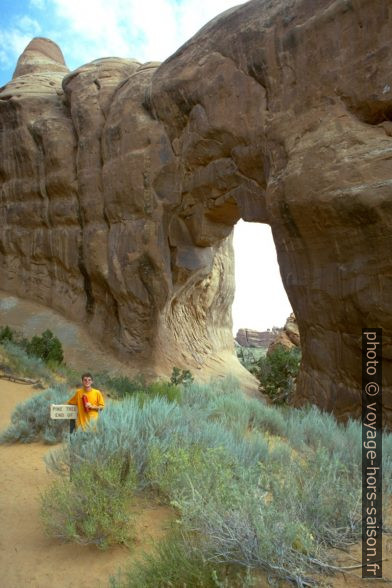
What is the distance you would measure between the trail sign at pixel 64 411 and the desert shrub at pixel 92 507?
1.14 m

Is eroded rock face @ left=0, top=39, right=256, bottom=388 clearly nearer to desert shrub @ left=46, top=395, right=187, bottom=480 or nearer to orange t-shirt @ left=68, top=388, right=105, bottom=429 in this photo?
orange t-shirt @ left=68, top=388, right=105, bottom=429

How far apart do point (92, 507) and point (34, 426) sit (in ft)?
10.9

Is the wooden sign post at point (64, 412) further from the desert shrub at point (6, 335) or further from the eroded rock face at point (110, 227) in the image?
the desert shrub at point (6, 335)

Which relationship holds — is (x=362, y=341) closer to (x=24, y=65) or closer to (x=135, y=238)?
(x=135, y=238)

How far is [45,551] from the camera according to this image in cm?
344

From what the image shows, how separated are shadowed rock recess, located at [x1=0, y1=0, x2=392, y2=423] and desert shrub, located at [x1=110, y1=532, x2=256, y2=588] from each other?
4.79 metres

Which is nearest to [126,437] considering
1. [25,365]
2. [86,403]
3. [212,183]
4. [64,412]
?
[64,412]

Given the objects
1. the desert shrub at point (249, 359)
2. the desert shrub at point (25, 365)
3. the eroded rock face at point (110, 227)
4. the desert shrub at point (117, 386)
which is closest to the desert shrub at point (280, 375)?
the eroded rock face at point (110, 227)

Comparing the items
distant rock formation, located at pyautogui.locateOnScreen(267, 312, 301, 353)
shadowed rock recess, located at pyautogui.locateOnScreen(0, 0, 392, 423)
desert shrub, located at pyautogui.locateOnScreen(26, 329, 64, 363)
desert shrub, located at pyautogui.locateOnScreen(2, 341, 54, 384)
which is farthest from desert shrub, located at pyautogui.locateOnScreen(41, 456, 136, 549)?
distant rock formation, located at pyautogui.locateOnScreen(267, 312, 301, 353)

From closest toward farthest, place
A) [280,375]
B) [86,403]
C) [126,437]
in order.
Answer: [126,437]
[86,403]
[280,375]

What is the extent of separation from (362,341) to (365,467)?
3314 millimetres

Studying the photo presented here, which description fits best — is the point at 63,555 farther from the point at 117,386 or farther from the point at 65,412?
the point at 117,386

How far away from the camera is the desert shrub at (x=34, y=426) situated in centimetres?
599

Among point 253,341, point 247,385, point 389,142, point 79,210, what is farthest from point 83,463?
point 253,341
